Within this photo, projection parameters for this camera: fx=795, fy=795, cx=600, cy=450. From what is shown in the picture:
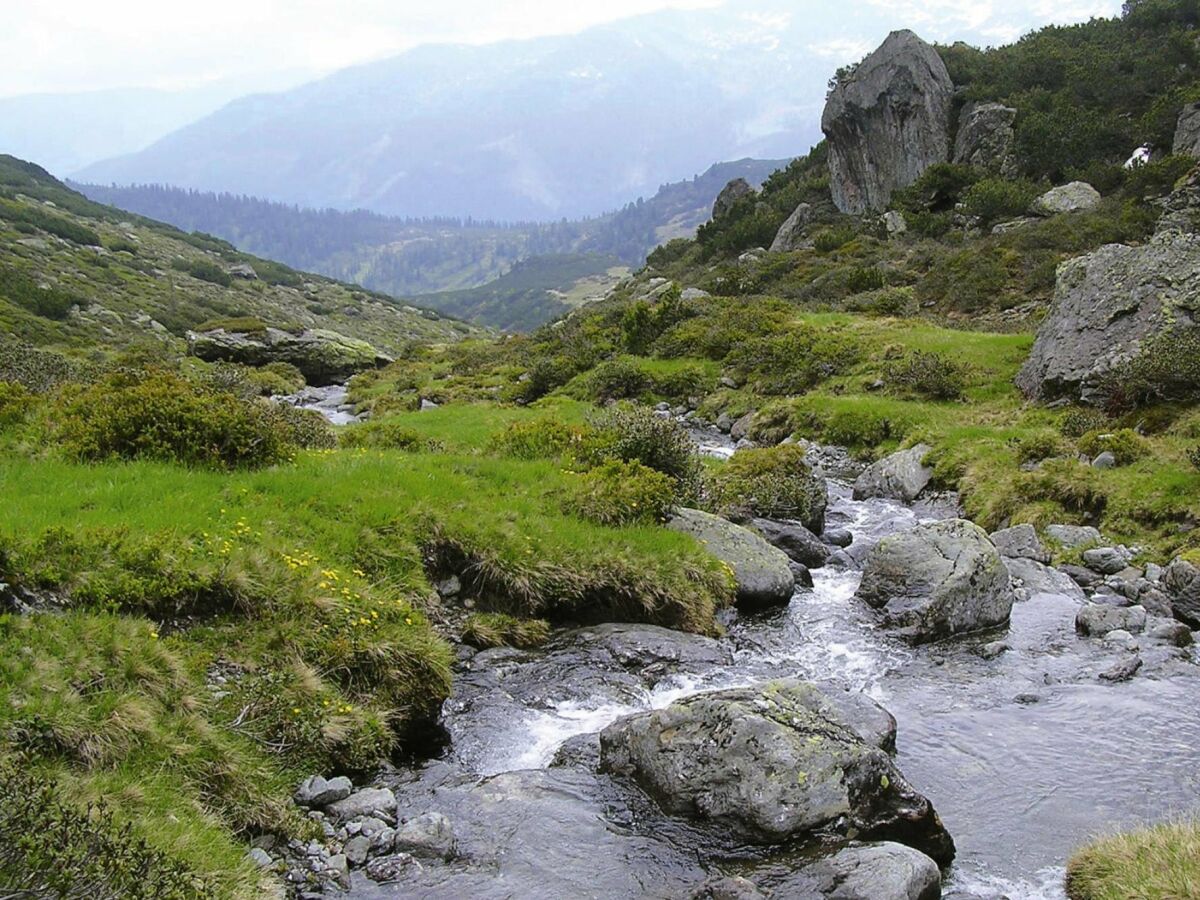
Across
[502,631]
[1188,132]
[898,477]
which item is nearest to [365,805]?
[502,631]

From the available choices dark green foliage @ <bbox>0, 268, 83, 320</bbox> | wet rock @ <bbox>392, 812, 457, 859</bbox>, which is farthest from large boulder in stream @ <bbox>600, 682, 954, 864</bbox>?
dark green foliage @ <bbox>0, 268, 83, 320</bbox>

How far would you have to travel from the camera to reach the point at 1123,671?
440 inches

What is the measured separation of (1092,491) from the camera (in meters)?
18.0

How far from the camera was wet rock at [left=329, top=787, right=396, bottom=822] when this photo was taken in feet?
25.2

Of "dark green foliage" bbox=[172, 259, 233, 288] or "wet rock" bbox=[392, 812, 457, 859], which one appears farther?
"dark green foliage" bbox=[172, 259, 233, 288]

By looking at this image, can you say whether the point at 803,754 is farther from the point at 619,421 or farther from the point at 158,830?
the point at 619,421

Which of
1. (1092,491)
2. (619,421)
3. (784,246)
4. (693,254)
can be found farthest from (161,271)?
(1092,491)

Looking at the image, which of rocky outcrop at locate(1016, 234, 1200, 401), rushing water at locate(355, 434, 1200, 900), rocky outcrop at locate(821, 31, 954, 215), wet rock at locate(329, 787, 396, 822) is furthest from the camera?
rocky outcrop at locate(821, 31, 954, 215)

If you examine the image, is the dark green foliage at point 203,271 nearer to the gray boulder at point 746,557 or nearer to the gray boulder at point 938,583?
the gray boulder at point 746,557

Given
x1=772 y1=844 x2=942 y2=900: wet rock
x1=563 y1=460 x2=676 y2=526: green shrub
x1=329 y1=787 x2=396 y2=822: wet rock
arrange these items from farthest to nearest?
x1=563 y1=460 x2=676 y2=526: green shrub, x1=329 y1=787 x2=396 y2=822: wet rock, x1=772 y1=844 x2=942 y2=900: wet rock

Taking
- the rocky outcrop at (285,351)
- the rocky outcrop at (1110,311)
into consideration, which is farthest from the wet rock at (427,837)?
the rocky outcrop at (285,351)

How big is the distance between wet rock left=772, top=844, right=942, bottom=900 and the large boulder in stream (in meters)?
0.48

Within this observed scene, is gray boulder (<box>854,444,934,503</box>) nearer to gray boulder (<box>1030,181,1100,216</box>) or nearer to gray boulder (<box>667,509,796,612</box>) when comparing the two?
gray boulder (<box>667,509,796,612</box>)

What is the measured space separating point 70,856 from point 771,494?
606 inches
